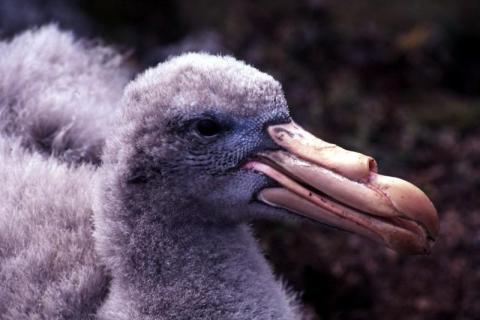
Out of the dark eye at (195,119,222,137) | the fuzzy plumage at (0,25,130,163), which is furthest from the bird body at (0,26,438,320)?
the fuzzy plumage at (0,25,130,163)

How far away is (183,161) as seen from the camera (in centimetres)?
266

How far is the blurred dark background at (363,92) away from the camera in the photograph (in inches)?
180

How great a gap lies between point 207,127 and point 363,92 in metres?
3.92

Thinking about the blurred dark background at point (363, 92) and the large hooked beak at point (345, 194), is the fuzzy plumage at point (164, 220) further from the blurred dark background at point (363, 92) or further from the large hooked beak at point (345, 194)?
the blurred dark background at point (363, 92)

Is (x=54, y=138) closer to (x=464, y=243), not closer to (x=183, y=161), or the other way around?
(x=183, y=161)

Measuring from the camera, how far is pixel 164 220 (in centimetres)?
271

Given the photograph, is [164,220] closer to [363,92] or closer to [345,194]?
[345,194]

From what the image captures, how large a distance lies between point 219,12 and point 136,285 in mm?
4473

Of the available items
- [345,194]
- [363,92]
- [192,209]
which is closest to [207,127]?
[192,209]

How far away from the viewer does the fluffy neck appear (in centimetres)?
270

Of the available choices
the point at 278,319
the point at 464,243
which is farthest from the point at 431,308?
the point at 278,319

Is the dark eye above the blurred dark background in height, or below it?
below

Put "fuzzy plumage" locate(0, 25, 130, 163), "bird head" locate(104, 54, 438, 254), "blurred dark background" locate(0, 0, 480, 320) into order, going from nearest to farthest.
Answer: "bird head" locate(104, 54, 438, 254), "fuzzy plumage" locate(0, 25, 130, 163), "blurred dark background" locate(0, 0, 480, 320)

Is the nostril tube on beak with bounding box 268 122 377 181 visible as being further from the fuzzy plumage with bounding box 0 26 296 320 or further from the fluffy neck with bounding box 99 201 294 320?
the fluffy neck with bounding box 99 201 294 320
